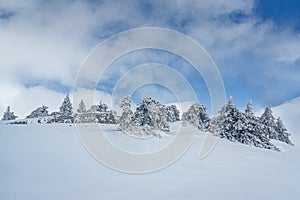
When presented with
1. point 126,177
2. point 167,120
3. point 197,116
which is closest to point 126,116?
point 126,177

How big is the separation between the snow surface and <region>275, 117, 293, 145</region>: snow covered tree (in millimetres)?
31531

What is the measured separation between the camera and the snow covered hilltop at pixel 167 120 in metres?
16.5

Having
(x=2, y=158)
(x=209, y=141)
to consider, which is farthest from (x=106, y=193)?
(x=209, y=141)

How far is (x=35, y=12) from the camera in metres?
15.2

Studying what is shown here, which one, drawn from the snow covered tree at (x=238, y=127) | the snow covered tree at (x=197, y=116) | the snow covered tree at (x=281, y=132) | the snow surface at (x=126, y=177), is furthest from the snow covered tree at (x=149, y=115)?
the snow covered tree at (x=281, y=132)

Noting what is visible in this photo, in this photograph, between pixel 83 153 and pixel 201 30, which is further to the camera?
pixel 201 30

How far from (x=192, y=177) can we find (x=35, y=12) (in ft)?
42.4

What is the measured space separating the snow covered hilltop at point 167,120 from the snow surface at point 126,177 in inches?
156

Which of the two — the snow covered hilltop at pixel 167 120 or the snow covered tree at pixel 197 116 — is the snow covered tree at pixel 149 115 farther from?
the snow covered tree at pixel 197 116

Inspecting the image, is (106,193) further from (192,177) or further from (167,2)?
(167,2)

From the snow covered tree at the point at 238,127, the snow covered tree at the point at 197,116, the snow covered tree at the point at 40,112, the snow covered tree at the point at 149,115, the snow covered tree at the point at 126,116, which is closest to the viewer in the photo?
the snow covered tree at the point at 126,116

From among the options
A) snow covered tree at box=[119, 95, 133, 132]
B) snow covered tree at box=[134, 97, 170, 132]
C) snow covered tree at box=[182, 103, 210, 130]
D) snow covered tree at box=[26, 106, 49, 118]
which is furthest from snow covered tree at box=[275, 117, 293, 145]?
snow covered tree at box=[26, 106, 49, 118]

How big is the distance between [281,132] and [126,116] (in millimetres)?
31954

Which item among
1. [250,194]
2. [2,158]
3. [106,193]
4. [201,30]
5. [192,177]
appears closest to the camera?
[106,193]
